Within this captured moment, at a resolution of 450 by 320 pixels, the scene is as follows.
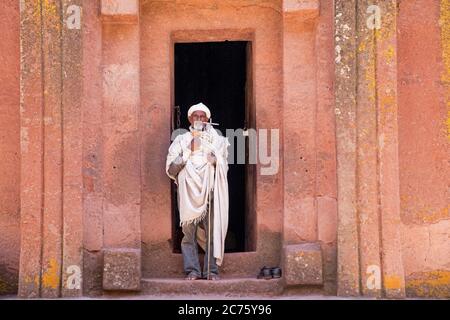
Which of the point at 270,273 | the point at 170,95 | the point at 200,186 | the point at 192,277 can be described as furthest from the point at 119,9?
the point at 270,273

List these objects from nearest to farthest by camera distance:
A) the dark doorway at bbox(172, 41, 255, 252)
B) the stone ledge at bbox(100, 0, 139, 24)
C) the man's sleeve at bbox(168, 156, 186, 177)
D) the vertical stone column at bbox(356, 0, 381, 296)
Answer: the vertical stone column at bbox(356, 0, 381, 296) < the stone ledge at bbox(100, 0, 139, 24) < the man's sleeve at bbox(168, 156, 186, 177) < the dark doorway at bbox(172, 41, 255, 252)

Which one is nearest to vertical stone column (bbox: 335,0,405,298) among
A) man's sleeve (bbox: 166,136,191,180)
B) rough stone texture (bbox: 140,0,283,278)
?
rough stone texture (bbox: 140,0,283,278)

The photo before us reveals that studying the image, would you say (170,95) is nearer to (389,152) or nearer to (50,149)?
(50,149)

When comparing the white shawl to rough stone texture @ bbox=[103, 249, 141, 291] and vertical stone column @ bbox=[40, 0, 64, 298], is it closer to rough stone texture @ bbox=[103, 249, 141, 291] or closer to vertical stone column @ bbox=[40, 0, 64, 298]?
rough stone texture @ bbox=[103, 249, 141, 291]

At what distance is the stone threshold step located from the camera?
10.3m

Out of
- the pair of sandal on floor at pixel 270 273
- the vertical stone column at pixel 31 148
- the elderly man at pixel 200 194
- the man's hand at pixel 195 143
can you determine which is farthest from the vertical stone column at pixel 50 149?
the pair of sandal on floor at pixel 270 273

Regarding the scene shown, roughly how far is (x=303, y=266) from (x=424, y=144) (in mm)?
1644

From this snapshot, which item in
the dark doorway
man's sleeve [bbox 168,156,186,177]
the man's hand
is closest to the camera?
man's sleeve [bbox 168,156,186,177]

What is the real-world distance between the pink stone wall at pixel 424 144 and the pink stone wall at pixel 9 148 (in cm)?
365

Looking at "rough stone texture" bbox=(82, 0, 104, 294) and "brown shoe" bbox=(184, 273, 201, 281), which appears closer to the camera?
"rough stone texture" bbox=(82, 0, 104, 294)

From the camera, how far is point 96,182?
33.8ft

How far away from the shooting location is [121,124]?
1048 centimetres

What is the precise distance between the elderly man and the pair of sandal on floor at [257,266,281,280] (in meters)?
0.42

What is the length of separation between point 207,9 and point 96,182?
2.08m
